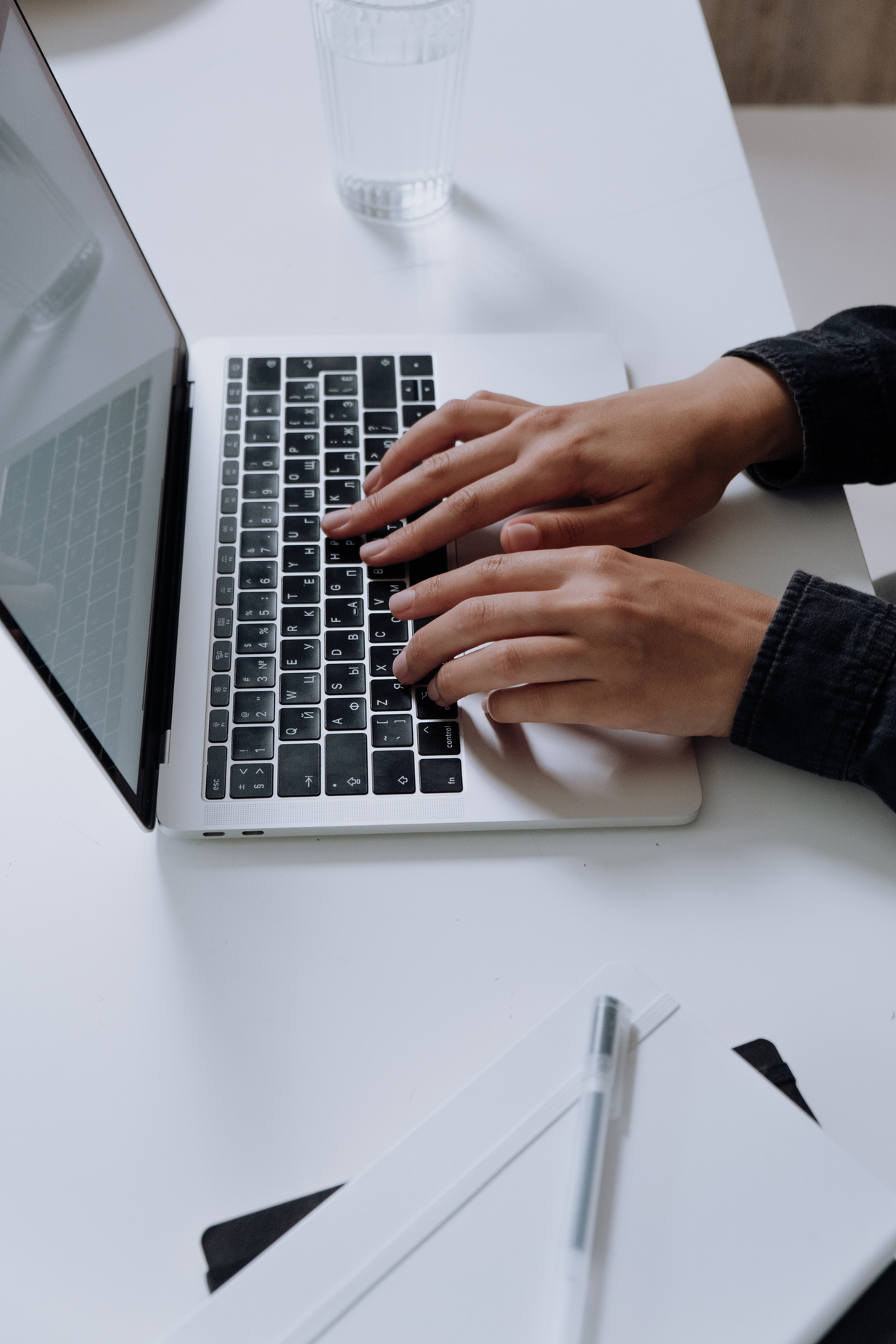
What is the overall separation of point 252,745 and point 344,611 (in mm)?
99

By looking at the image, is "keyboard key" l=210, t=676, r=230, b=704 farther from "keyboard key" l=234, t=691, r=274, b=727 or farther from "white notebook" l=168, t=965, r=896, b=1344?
"white notebook" l=168, t=965, r=896, b=1344

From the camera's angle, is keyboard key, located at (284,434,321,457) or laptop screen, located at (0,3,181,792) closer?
laptop screen, located at (0,3,181,792)

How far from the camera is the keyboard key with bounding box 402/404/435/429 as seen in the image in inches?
25.5

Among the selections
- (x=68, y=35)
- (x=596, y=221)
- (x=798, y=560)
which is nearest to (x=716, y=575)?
(x=798, y=560)

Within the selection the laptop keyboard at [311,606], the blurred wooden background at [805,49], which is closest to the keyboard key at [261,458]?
the laptop keyboard at [311,606]

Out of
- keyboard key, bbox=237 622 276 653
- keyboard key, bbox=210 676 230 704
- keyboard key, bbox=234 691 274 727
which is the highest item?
keyboard key, bbox=237 622 276 653

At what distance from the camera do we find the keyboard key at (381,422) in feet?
2.11

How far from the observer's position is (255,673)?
1.75ft

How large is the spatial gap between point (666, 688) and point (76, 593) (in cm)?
29

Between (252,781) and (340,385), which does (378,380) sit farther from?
(252,781)

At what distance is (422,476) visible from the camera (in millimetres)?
594

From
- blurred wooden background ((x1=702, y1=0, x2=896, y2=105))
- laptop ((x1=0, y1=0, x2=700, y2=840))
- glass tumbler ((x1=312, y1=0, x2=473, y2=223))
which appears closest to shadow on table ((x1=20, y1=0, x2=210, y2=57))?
glass tumbler ((x1=312, y1=0, x2=473, y2=223))

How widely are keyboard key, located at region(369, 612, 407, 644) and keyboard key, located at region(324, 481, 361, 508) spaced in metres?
0.09

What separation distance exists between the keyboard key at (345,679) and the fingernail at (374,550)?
2.8 inches
